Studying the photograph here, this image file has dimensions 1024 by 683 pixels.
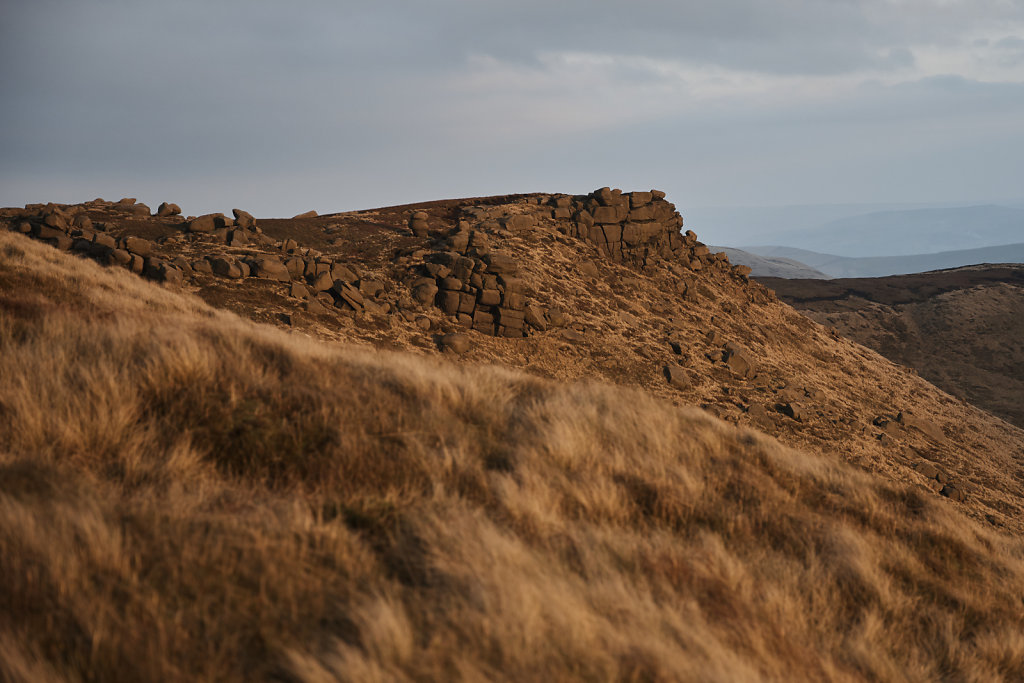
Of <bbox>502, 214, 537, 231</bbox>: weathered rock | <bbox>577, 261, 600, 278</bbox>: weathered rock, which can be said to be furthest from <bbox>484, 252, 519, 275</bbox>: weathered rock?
<bbox>502, 214, 537, 231</bbox>: weathered rock

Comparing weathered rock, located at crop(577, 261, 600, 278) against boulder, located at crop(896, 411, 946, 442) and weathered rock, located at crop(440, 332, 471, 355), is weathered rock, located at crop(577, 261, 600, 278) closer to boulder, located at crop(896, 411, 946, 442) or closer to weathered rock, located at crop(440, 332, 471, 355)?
weathered rock, located at crop(440, 332, 471, 355)

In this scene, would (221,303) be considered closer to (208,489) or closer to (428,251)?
(428,251)

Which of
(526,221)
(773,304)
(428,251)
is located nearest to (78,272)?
(428,251)

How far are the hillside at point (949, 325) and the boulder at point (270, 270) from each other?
136 feet

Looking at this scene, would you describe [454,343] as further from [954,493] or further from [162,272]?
[954,493]

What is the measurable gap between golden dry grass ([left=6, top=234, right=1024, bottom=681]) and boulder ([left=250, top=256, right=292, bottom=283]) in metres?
10.7

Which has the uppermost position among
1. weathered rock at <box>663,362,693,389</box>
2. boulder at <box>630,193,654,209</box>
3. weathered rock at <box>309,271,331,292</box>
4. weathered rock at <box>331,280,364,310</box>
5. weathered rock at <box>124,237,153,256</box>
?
boulder at <box>630,193,654,209</box>

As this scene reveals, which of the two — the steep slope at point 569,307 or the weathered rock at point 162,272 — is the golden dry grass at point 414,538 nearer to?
the weathered rock at point 162,272

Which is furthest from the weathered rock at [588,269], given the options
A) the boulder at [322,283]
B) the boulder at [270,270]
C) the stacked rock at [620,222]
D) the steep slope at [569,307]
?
the boulder at [270,270]

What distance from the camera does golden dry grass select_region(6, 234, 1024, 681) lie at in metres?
2.91

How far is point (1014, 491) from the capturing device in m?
21.1

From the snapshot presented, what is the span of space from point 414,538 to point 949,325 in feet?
207

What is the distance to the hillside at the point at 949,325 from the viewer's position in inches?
1742

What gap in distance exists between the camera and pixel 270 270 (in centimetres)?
1808
